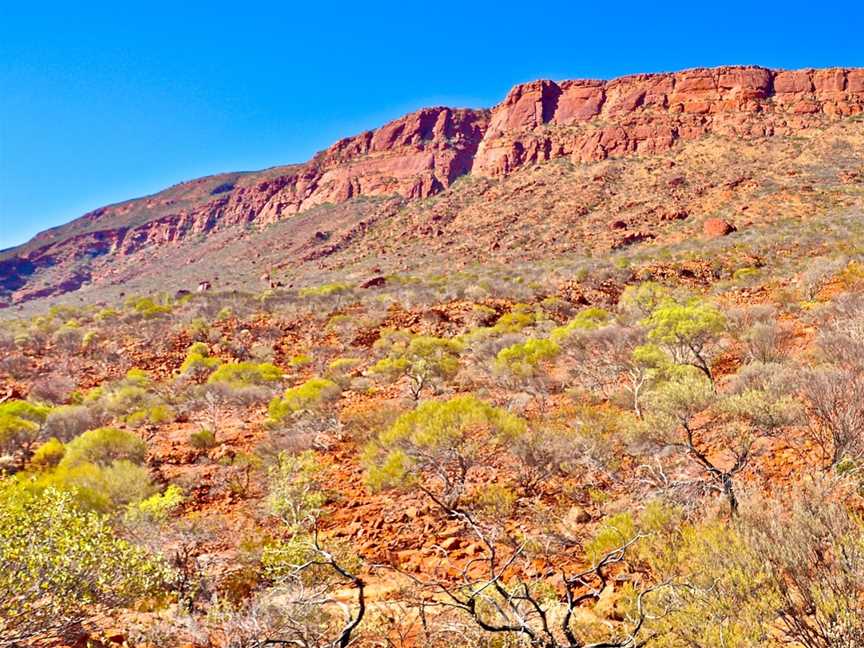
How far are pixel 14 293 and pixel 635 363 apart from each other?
114489mm

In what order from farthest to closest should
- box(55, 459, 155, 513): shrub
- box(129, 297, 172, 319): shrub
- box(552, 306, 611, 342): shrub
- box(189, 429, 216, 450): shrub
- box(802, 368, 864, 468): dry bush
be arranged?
1. box(129, 297, 172, 319): shrub
2. box(552, 306, 611, 342): shrub
3. box(189, 429, 216, 450): shrub
4. box(55, 459, 155, 513): shrub
5. box(802, 368, 864, 468): dry bush

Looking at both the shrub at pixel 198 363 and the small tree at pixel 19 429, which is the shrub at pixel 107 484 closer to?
the small tree at pixel 19 429

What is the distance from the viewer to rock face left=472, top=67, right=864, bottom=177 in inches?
2068

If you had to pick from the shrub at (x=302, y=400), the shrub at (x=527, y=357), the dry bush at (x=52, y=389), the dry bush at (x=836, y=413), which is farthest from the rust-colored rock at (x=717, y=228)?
the dry bush at (x=52, y=389)

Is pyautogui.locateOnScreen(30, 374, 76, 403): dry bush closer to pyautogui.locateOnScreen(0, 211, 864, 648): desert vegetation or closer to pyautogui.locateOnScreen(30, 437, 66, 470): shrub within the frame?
pyautogui.locateOnScreen(0, 211, 864, 648): desert vegetation

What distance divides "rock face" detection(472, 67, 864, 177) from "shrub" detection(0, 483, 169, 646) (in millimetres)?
63357

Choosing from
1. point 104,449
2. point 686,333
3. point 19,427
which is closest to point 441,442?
point 686,333

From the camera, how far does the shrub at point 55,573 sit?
2.95 metres

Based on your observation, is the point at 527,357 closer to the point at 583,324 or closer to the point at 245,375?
the point at 583,324

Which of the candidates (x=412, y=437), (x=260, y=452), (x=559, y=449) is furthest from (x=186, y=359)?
(x=559, y=449)

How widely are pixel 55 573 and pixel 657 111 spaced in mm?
72545

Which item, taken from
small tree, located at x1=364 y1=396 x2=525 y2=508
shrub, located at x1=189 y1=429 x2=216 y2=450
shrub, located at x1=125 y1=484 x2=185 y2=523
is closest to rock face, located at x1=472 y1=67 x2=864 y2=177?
small tree, located at x1=364 y1=396 x2=525 y2=508

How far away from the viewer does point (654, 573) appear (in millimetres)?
3535

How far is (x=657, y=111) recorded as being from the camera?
60.4 m
